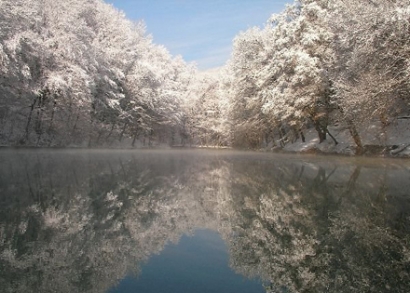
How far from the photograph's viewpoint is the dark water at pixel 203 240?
4043 millimetres

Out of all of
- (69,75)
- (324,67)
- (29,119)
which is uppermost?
(69,75)

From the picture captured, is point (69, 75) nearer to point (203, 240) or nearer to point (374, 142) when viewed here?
point (374, 142)

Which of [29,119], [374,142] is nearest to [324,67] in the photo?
[374,142]

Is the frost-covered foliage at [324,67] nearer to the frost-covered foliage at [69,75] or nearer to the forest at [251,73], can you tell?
the forest at [251,73]

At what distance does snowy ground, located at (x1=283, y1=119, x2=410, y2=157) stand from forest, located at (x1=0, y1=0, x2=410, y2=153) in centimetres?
23

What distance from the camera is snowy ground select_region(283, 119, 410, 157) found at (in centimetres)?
2456

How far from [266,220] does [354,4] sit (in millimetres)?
18238

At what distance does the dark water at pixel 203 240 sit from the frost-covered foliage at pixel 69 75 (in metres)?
23.7

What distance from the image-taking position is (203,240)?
6.03 metres

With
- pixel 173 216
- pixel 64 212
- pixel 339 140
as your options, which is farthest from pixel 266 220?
pixel 339 140

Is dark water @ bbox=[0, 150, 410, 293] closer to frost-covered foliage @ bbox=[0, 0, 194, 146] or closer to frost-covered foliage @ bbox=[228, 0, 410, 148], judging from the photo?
frost-covered foliage @ bbox=[228, 0, 410, 148]

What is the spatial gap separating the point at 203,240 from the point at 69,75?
3163 cm

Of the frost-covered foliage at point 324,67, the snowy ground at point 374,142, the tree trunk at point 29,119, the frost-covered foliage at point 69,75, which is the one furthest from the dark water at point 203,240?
the tree trunk at point 29,119

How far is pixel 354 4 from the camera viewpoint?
69.0 feet
